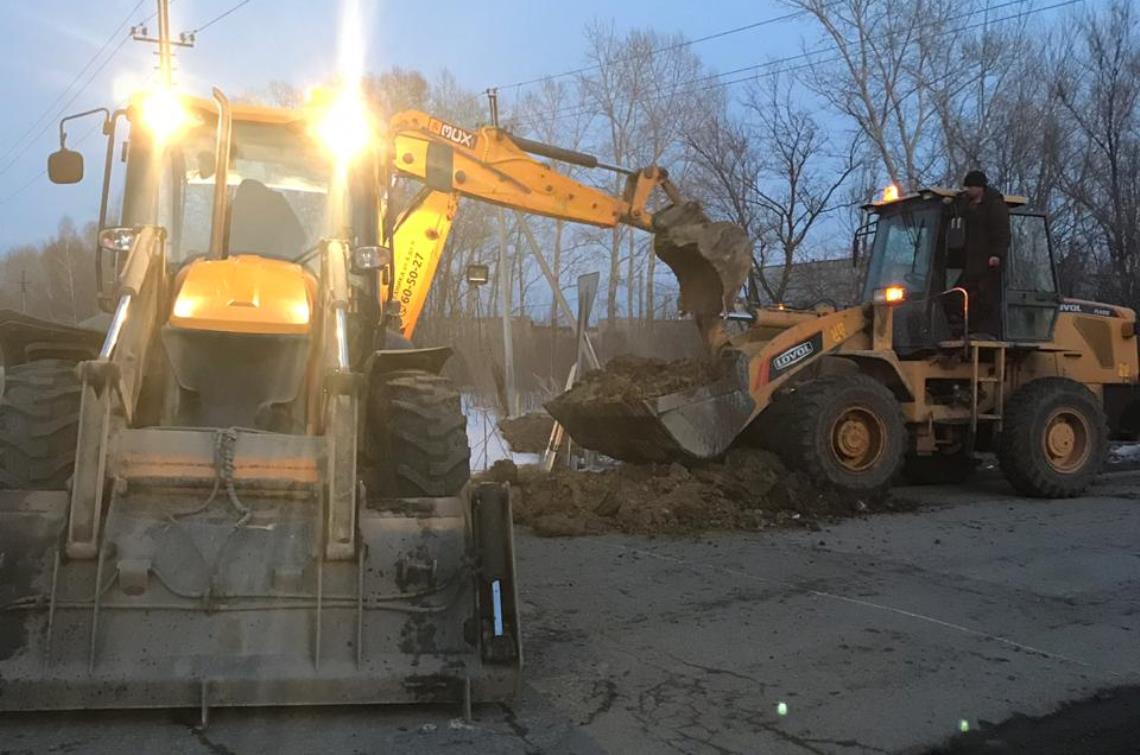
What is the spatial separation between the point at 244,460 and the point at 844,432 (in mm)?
6666

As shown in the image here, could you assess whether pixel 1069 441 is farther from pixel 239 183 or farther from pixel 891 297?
pixel 239 183

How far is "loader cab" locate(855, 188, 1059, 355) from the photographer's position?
35.7ft

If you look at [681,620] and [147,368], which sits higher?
[147,368]

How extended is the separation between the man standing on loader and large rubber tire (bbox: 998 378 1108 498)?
2.72 feet

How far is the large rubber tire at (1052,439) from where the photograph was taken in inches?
423

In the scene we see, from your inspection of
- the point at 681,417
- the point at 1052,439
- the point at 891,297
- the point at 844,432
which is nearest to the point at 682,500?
the point at 681,417

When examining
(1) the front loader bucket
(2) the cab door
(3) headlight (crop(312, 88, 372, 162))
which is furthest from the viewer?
(2) the cab door

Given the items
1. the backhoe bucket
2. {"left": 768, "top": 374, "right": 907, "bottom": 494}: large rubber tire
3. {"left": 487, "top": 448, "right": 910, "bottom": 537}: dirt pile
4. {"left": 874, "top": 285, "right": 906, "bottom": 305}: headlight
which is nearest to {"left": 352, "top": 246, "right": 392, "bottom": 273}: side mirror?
{"left": 487, "top": 448, "right": 910, "bottom": 537}: dirt pile

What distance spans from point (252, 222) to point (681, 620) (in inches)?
136

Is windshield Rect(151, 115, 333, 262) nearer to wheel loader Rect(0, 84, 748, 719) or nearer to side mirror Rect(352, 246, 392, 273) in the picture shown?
wheel loader Rect(0, 84, 748, 719)

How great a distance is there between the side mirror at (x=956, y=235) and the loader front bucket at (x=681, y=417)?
3212mm

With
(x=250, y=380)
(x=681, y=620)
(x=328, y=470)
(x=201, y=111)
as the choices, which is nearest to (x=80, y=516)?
(x=328, y=470)

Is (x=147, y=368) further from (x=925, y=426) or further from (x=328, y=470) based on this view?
(x=925, y=426)

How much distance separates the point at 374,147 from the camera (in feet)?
21.0
